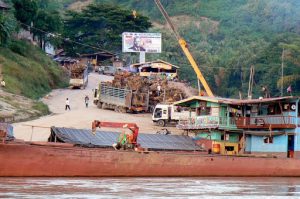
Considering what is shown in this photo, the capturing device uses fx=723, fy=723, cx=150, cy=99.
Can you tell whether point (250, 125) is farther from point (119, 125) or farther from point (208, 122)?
point (119, 125)

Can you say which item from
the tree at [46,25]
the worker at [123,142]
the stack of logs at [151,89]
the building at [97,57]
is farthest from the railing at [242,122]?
the building at [97,57]

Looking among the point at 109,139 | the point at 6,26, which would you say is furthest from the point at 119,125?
the point at 6,26

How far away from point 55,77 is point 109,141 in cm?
3767

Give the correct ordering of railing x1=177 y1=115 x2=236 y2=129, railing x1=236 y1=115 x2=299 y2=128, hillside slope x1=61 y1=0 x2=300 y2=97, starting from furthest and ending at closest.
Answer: hillside slope x1=61 y1=0 x2=300 y2=97, railing x1=177 y1=115 x2=236 y2=129, railing x1=236 y1=115 x2=299 y2=128

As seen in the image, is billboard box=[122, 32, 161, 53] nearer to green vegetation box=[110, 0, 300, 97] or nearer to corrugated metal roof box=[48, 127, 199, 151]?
green vegetation box=[110, 0, 300, 97]

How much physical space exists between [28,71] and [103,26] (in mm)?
33527

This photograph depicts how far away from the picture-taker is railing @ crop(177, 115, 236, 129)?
43.4 metres

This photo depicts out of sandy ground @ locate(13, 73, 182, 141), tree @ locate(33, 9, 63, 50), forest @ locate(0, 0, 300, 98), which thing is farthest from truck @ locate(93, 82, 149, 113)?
tree @ locate(33, 9, 63, 50)

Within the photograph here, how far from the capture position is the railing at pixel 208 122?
1708 inches

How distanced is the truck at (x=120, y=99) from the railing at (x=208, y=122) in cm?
1432

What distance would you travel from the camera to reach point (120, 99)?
Answer: 60219mm

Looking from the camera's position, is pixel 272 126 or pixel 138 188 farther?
pixel 272 126

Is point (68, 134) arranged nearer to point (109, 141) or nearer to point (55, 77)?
point (109, 141)

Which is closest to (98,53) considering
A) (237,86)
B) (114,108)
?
(237,86)
